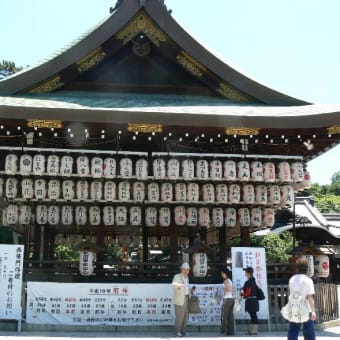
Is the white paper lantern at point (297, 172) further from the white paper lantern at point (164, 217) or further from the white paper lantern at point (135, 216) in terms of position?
the white paper lantern at point (135, 216)

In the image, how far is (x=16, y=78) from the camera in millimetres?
15672

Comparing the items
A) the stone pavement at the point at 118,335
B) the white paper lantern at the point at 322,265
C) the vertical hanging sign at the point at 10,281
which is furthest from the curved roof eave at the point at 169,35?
the stone pavement at the point at 118,335

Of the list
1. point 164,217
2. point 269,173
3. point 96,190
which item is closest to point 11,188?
point 96,190

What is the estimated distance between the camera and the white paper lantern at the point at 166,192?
14.6 m

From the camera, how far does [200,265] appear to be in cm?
1405

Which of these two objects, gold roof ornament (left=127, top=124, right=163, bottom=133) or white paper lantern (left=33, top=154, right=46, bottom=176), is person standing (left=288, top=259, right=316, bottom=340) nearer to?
gold roof ornament (left=127, top=124, right=163, bottom=133)

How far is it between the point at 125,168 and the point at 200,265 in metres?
3.36

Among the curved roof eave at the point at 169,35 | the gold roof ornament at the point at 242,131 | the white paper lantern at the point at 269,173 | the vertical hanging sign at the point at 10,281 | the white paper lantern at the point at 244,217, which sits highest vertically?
the curved roof eave at the point at 169,35

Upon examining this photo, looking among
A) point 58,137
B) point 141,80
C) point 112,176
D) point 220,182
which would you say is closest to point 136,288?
point 112,176

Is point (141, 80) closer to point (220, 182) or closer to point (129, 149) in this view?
point (129, 149)

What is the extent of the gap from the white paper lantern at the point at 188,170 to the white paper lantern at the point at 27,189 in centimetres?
425

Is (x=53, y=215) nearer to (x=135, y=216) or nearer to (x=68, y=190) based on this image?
(x=68, y=190)

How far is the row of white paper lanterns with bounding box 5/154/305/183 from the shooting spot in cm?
1404

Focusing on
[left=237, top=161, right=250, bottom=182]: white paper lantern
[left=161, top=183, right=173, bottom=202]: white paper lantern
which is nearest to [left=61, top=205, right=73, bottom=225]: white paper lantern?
[left=161, top=183, right=173, bottom=202]: white paper lantern
